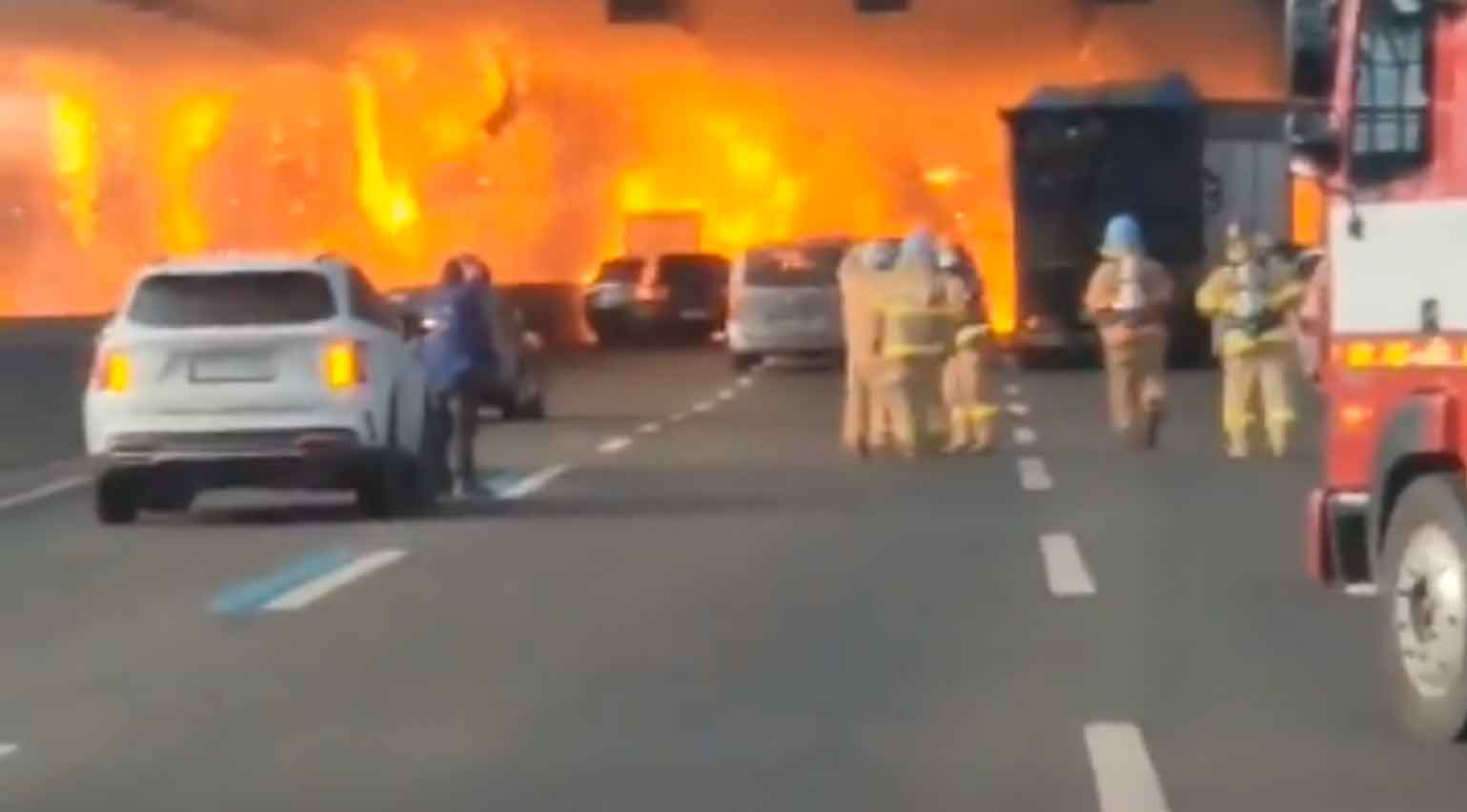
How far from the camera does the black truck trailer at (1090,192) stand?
47594mm

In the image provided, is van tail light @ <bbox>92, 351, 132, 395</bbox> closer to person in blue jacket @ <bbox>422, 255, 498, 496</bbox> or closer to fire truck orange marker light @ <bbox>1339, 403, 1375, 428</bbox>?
person in blue jacket @ <bbox>422, 255, 498, 496</bbox>

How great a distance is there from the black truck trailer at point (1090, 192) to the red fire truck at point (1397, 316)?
3489 cm

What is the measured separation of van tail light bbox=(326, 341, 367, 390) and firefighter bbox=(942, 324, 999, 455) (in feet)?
24.4

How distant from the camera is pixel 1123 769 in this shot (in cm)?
1116

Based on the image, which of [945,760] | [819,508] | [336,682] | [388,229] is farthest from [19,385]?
[388,229]

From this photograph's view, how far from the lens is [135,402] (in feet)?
71.6

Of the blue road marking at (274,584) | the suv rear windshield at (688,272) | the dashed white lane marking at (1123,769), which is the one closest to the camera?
the dashed white lane marking at (1123,769)

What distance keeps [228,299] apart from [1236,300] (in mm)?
9244

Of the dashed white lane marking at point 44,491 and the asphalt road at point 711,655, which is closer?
the asphalt road at point 711,655

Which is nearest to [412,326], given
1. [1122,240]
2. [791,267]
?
[1122,240]

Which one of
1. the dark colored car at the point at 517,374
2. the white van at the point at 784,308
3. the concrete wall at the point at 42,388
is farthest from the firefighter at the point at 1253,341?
the white van at the point at 784,308

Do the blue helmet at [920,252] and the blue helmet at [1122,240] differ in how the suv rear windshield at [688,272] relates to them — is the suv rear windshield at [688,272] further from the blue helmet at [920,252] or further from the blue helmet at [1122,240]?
the blue helmet at [920,252]

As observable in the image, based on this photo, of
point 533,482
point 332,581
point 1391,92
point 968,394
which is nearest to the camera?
point 1391,92

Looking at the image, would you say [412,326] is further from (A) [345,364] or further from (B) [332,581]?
(B) [332,581]
